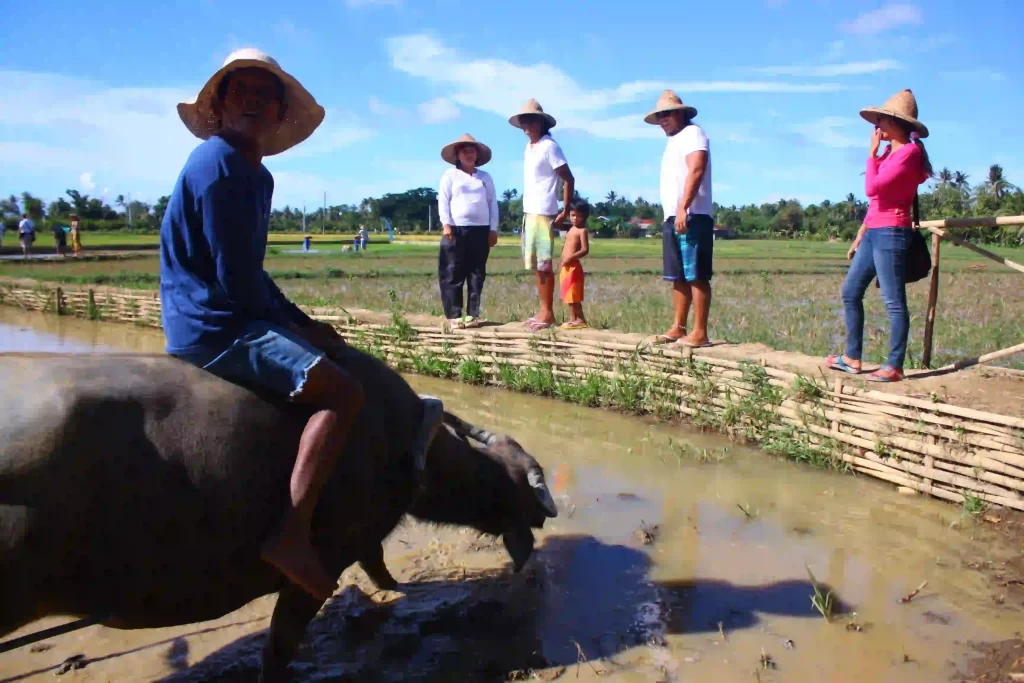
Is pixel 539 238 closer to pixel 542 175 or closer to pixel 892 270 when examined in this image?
pixel 542 175

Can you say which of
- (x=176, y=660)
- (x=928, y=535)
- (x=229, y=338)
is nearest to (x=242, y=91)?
(x=229, y=338)

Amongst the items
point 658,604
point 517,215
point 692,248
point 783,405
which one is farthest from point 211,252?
point 517,215

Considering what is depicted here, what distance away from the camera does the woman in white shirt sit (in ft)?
27.0

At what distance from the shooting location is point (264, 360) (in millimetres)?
2729

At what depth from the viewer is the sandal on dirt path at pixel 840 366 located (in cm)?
596

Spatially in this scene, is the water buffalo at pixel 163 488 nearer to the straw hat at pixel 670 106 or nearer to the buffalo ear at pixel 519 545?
the buffalo ear at pixel 519 545

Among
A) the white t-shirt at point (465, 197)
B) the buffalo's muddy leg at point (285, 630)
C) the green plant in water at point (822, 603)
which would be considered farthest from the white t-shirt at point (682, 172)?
the buffalo's muddy leg at point (285, 630)

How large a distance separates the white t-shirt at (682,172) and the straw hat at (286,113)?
404 centimetres

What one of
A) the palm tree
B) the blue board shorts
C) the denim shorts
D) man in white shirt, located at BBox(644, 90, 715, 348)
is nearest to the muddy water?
the denim shorts

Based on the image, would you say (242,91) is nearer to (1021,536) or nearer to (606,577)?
(606,577)

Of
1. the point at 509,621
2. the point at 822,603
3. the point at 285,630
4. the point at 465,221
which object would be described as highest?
the point at 465,221

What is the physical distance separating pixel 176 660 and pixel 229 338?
5.04 feet

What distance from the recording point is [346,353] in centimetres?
316

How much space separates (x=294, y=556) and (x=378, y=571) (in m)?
1.24
